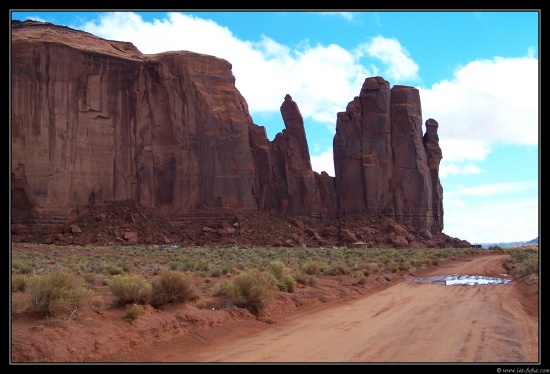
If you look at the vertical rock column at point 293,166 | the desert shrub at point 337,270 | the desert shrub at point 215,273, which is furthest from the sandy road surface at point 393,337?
the vertical rock column at point 293,166

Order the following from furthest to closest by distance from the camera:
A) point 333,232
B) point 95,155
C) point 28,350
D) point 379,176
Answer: point 379,176
point 333,232
point 95,155
point 28,350

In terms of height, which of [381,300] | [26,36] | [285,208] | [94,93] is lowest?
[381,300]

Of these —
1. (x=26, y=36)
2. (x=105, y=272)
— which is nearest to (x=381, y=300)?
(x=105, y=272)

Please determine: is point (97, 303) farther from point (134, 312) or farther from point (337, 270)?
point (337, 270)

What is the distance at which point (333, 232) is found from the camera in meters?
65.6

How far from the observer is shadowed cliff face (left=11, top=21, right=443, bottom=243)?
5619 centimetres

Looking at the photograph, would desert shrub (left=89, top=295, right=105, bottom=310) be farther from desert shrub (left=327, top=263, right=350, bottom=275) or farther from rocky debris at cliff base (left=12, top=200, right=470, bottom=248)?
rocky debris at cliff base (left=12, top=200, right=470, bottom=248)

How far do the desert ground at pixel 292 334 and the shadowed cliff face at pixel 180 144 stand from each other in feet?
155

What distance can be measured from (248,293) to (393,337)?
4.48 metres

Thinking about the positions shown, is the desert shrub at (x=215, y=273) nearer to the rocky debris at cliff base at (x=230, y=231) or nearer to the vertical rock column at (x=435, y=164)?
the rocky debris at cliff base at (x=230, y=231)

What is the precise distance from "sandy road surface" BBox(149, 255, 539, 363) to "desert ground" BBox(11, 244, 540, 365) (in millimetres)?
20
